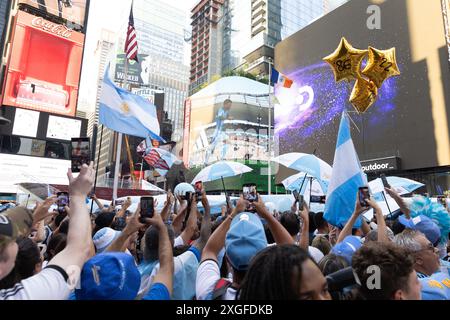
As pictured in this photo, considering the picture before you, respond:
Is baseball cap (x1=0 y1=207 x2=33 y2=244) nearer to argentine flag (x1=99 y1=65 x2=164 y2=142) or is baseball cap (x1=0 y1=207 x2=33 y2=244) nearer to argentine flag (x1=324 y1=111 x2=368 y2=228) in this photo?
argentine flag (x1=324 y1=111 x2=368 y2=228)

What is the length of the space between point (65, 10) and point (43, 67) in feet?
23.3

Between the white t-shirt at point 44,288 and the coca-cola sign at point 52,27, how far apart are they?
36.5 metres

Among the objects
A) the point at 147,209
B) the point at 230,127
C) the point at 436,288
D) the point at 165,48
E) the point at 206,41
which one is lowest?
the point at 436,288

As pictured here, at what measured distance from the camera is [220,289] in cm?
221

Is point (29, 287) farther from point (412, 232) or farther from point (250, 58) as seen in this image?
point (250, 58)

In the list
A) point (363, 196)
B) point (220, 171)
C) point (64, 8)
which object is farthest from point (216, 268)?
point (64, 8)

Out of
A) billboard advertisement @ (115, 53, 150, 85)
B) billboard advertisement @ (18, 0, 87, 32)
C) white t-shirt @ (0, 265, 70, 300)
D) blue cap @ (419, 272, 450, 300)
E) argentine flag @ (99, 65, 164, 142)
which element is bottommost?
blue cap @ (419, 272, 450, 300)

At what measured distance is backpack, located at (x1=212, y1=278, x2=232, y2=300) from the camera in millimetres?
2148

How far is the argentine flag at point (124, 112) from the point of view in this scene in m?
9.70

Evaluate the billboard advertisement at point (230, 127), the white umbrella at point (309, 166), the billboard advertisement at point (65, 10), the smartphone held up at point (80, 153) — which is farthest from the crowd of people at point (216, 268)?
the billboard advertisement at point (230, 127)

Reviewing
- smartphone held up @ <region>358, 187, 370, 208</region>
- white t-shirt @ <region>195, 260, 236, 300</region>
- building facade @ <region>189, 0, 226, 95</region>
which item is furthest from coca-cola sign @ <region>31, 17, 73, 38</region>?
building facade @ <region>189, 0, 226, 95</region>

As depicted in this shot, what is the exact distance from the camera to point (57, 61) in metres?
32.7

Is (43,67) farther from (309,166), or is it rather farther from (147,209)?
(147,209)

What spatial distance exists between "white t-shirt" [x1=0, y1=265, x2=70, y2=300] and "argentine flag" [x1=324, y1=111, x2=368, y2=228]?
12.0ft
